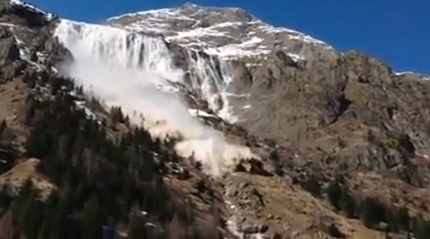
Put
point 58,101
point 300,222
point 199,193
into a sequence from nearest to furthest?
1. point 300,222
2. point 199,193
3. point 58,101

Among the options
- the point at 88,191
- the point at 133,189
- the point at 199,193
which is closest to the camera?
the point at 88,191

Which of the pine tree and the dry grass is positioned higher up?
the dry grass

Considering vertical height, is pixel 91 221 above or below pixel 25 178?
Result: below

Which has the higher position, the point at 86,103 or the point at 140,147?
the point at 86,103

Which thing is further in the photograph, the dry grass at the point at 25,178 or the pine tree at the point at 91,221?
the dry grass at the point at 25,178

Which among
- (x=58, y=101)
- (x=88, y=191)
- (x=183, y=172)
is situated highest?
(x=58, y=101)

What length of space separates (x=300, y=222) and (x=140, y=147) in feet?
133

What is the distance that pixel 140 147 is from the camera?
163000 mm

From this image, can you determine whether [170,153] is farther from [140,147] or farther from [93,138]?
[93,138]

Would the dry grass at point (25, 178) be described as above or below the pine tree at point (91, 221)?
above

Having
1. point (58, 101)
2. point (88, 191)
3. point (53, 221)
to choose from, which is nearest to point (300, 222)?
point (88, 191)

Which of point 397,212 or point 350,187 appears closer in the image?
point 397,212

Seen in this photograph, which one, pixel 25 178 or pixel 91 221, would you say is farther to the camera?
pixel 25 178

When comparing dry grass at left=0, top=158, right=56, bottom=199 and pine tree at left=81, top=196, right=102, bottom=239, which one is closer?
pine tree at left=81, top=196, right=102, bottom=239
